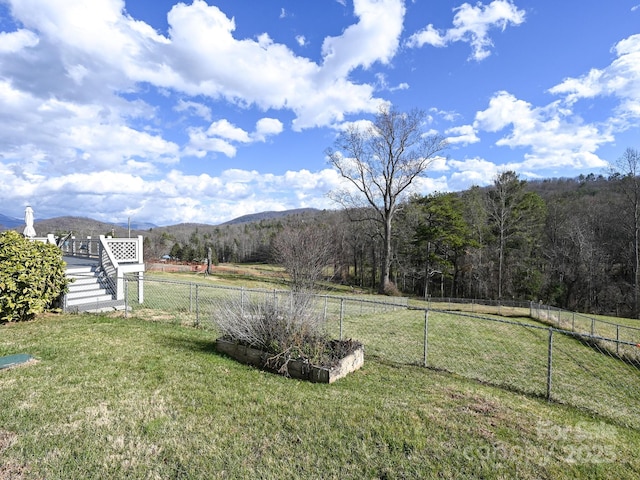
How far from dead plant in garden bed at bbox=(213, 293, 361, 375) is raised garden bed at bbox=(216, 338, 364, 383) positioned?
0.06ft

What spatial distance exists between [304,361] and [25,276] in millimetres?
7515

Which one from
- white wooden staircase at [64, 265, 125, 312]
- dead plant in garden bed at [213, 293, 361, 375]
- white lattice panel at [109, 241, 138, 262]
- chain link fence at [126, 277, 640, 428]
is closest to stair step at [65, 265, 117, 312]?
white wooden staircase at [64, 265, 125, 312]

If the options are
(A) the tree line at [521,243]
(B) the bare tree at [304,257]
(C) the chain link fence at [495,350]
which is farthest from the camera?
(A) the tree line at [521,243]

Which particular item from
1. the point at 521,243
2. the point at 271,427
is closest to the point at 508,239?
the point at 521,243

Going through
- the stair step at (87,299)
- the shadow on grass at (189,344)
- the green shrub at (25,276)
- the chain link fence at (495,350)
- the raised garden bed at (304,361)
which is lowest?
the chain link fence at (495,350)

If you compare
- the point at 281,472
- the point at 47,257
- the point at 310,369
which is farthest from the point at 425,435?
the point at 47,257

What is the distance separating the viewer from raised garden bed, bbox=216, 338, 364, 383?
5262 millimetres

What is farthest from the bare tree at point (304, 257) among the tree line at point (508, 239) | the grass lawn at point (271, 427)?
the grass lawn at point (271, 427)

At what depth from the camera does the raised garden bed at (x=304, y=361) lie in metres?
5.26

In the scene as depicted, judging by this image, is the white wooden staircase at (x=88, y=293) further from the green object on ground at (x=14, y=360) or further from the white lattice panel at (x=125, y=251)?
the green object on ground at (x=14, y=360)

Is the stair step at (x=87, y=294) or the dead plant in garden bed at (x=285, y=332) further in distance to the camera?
the stair step at (x=87, y=294)

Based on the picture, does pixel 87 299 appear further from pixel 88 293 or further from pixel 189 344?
pixel 189 344

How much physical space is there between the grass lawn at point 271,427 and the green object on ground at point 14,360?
0.52 ft

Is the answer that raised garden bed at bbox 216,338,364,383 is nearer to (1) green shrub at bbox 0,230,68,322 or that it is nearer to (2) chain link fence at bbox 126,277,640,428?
(2) chain link fence at bbox 126,277,640,428
